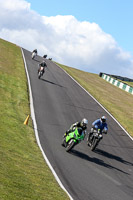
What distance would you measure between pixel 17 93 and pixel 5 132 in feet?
32.4

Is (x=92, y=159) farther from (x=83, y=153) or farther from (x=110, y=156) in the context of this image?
(x=110, y=156)

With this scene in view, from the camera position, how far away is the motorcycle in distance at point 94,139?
17594 mm

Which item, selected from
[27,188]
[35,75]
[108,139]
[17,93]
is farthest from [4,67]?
[27,188]

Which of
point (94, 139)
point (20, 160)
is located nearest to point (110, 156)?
point (94, 139)

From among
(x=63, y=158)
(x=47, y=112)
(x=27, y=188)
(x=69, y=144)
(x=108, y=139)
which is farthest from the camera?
(x=47, y=112)

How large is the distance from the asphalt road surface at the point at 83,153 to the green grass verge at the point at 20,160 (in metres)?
0.72

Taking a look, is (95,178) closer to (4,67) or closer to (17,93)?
(17,93)

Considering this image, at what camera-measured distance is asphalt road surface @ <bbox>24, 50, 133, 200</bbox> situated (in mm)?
12422

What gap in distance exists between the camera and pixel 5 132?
15.9 meters

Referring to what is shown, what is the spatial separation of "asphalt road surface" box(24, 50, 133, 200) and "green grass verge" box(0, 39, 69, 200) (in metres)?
0.72

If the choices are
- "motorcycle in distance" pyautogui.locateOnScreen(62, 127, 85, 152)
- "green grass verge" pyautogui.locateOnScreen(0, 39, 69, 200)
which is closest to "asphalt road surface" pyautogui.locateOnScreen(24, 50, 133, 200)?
"motorcycle in distance" pyautogui.locateOnScreen(62, 127, 85, 152)

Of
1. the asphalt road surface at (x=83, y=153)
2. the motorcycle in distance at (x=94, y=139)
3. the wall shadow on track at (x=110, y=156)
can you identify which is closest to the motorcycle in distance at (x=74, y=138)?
the asphalt road surface at (x=83, y=153)

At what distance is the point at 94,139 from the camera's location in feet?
58.3

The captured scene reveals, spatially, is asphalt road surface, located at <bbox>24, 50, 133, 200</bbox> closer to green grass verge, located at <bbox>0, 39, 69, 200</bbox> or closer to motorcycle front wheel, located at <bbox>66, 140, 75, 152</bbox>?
motorcycle front wheel, located at <bbox>66, 140, 75, 152</bbox>
